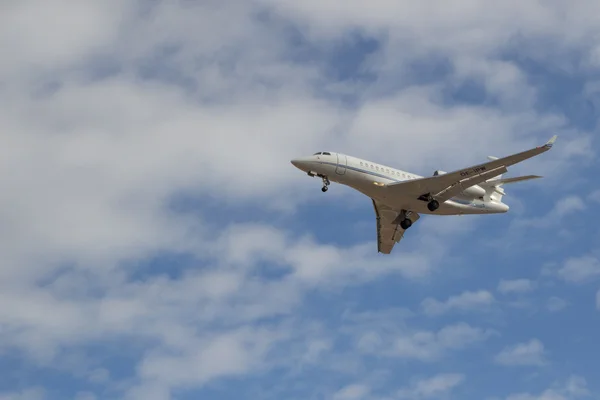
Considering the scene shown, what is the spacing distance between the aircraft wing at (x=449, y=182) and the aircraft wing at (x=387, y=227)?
11.6 ft

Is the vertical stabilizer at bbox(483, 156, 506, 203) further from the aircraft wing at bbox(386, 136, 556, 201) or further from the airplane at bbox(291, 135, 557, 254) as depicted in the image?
the aircraft wing at bbox(386, 136, 556, 201)

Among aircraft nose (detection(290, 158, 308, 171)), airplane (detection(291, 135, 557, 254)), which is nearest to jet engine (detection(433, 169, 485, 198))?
airplane (detection(291, 135, 557, 254))

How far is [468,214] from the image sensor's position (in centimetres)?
6612

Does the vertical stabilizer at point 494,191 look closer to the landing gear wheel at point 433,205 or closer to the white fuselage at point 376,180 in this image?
the white fuselage at point 376,180

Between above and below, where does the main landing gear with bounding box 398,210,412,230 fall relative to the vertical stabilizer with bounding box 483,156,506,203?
below

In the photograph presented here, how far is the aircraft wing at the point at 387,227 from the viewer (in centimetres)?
6650

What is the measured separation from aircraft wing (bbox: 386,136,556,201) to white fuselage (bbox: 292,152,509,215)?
79cm

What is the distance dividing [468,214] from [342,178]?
10.8 metres

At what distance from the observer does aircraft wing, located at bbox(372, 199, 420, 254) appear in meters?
66.5

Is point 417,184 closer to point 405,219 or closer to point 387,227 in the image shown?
point 405,219

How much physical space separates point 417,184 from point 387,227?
7.38m

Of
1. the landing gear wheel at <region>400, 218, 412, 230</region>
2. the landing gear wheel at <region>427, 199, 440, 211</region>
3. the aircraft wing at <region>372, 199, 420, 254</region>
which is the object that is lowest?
the landing gear wheel at <region>427, 199, 440, 211</region>

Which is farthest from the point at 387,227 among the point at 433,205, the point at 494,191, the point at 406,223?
the point at 494,191

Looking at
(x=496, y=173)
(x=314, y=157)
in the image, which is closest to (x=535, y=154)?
(x=496, y=173)
